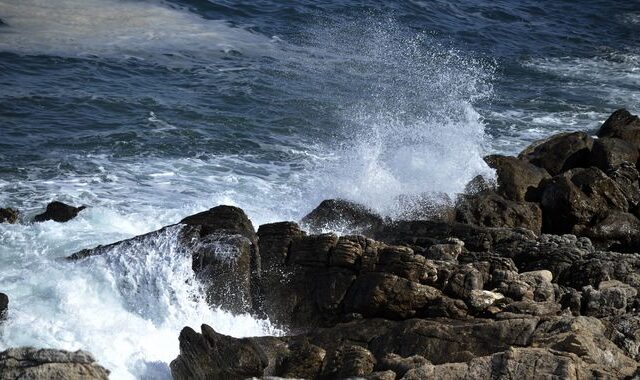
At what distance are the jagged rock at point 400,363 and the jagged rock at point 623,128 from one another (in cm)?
1245

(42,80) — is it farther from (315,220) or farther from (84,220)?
(315,220)

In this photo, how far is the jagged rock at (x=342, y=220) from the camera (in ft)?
55.6

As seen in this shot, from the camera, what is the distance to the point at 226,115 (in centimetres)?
2538

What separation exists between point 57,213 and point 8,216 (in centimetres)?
82

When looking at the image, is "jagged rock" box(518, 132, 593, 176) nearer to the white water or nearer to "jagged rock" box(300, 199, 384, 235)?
the white water

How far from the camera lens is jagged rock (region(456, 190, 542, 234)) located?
58.3 feet

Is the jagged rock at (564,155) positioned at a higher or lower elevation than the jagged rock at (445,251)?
lower

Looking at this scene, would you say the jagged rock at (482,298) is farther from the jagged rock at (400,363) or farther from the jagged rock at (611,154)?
the jagged rock at (611,154)

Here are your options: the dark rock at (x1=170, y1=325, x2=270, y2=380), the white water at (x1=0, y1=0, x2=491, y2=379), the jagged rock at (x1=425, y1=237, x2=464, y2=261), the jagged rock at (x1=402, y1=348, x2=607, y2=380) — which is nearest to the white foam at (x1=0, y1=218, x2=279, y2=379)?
the white water at (x1=0, y1=0, x2=491, y2=379)

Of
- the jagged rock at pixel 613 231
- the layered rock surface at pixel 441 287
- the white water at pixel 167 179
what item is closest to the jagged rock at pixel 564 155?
the white water at pixel 167 179

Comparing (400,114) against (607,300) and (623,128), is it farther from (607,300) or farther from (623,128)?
(607,300)

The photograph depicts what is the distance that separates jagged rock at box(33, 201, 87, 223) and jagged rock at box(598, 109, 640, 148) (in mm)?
11696

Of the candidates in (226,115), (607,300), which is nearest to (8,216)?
(226,115)

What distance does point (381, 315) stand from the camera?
13.3 m
